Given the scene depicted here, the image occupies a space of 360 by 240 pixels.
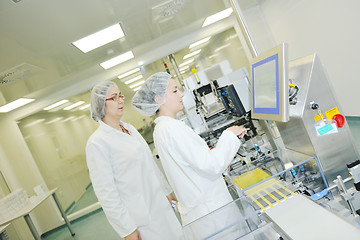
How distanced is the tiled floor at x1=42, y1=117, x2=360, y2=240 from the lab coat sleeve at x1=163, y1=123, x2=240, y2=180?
2.56 m

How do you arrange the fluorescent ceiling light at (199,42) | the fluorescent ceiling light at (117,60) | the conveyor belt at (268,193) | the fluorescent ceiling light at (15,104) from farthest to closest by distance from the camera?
the fluorescent ceiling light at (199,42)
the fluorescent ceiling light at (117,60)
the fluorescent ceiling light at (15,104)
the conveyor belt at (268,193)

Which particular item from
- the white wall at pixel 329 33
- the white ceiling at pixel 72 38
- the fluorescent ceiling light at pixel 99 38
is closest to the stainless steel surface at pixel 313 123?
the white ceiling at pixel 72 38

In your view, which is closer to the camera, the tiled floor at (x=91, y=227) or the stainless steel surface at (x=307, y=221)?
the stainless steel surface at (x=307, y=221)

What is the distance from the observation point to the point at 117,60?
14.1ft

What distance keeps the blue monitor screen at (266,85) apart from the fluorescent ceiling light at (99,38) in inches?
86.8

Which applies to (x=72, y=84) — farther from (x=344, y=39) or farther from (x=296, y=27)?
(x=344, y=39)

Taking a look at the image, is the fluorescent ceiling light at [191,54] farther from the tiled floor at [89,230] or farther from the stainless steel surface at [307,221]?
the stainless steel surface at [307,221]

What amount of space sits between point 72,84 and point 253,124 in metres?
3.74

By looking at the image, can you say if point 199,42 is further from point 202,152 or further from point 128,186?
point 202,152

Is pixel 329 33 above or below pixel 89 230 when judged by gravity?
above

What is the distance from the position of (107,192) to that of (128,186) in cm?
16

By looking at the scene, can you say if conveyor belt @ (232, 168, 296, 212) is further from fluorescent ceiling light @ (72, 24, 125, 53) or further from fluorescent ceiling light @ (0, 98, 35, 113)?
fluorescent ceiling light @ (0, 98, 35, 113)

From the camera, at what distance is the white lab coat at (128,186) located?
143 centimetres

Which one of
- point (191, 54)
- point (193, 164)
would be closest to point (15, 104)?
point (191, 54)
